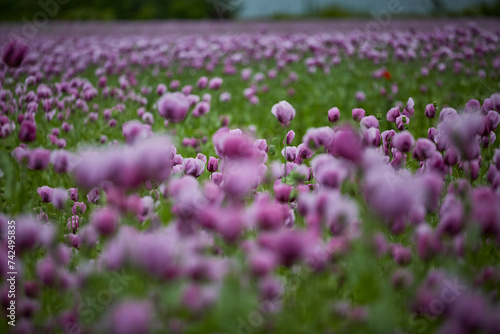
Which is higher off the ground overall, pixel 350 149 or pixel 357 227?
pixel 350 149

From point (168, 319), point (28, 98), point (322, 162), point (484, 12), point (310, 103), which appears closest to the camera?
point (168, 319)

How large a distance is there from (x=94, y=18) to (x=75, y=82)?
24.4 metres

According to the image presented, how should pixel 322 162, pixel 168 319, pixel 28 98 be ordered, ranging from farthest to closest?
pixel 28 98 < pixel 322 162 < pixel 168 319

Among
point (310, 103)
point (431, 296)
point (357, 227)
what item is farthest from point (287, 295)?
point (310, 103)

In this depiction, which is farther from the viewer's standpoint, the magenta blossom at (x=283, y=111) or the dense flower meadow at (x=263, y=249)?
the magenta blossom at (x=283, y=111)

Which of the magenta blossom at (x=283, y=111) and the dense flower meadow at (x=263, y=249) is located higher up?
the magenta blossom at (x=283, y=111)

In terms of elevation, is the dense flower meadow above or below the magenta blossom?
below

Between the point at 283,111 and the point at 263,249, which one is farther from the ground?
the point at 283,111

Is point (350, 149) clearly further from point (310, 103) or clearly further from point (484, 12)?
point (484, 12)

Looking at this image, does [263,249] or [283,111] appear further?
[283,111]

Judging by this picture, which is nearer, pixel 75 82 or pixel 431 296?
pixel 431 296

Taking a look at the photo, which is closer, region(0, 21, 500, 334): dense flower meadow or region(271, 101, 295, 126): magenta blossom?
region(0, 21, 500, 334): dense flower meadow

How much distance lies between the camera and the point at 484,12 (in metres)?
20.4

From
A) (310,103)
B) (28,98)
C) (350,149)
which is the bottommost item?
(310,103)
